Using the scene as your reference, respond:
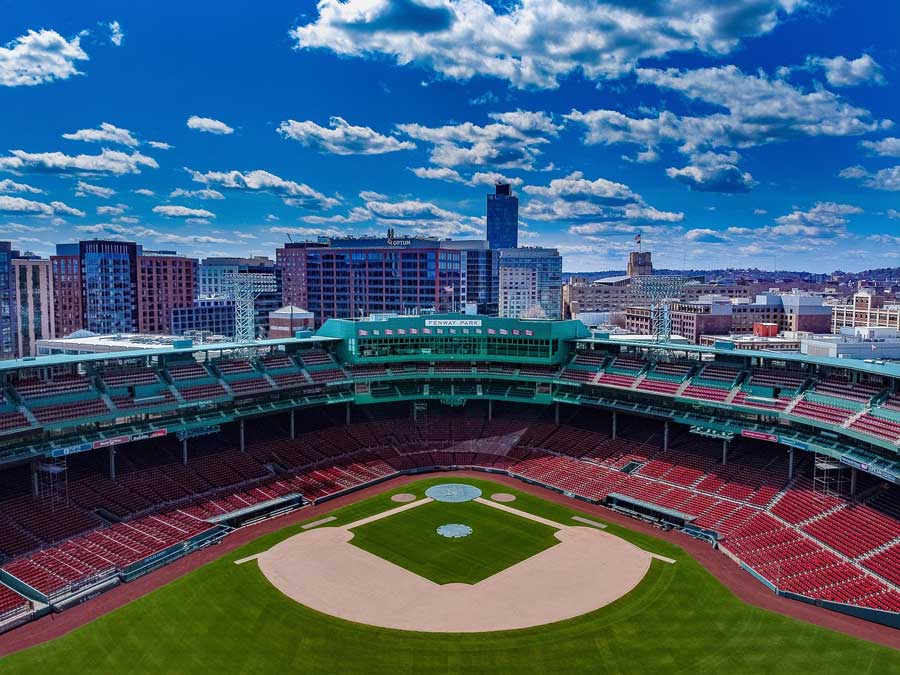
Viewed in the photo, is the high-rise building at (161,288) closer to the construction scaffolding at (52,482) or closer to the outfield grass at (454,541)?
the construction scaffolding at (52,482)

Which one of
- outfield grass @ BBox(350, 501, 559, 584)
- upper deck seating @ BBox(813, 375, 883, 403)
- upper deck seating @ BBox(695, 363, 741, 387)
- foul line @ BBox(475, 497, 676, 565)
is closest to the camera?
outfield grass @ BBox(350, 501, 559, 584)

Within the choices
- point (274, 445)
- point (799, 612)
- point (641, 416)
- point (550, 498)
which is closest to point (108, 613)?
point (274, 445)

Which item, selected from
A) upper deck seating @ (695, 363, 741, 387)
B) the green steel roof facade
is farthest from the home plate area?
the green steel roof facade

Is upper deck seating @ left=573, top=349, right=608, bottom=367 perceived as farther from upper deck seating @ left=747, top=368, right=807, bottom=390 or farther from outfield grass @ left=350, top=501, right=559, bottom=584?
outfield grass @ left=350, top=501, right=559, bottom=584

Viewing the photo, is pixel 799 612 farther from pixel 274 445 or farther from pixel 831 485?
pixel 274 445

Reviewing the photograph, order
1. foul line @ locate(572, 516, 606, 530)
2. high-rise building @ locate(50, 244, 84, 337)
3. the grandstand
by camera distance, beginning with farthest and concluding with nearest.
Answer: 1. high-rise building @ locate(50, 244, 84, 337)
2. foul line @ locate(572, 516, 606, 530)
3. the grandstand

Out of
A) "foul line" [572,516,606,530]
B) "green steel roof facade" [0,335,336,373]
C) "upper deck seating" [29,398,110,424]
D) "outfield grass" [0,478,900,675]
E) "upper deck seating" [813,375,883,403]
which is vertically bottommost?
"outfield grass" [0,478,900,675]

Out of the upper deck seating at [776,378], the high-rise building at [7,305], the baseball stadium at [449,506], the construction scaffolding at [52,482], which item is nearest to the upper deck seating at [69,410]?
the baseball stadium at [449,506]

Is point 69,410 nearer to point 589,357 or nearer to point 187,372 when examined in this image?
point 187,372
